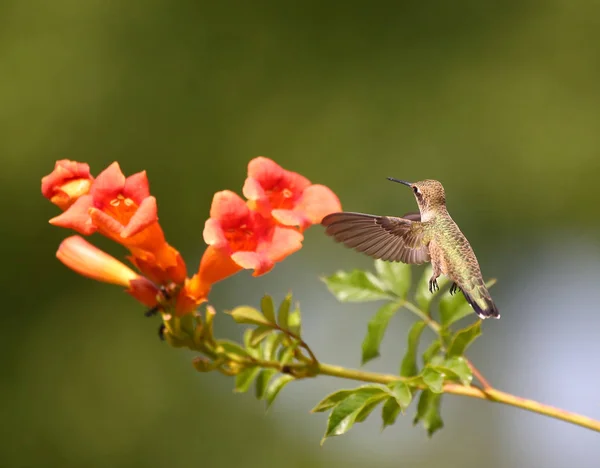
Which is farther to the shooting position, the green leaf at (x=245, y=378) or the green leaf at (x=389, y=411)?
the green leaf at (x=245, y=378)

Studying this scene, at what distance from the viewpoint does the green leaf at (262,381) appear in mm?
2305

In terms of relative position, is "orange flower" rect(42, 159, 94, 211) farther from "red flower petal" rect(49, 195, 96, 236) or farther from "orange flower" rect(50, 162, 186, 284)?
"red flower petal" rect(49, 195, 96, 236)

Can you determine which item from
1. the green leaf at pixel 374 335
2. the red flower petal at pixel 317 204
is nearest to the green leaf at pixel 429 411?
the green leaf at pixel 374 335

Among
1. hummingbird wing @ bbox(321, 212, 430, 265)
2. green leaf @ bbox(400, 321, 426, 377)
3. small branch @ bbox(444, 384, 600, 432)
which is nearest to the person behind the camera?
hummingbird wing @ bbox(321, 212, 430, 265)

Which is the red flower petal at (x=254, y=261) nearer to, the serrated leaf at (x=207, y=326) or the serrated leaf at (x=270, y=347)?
the serrated leaf at (x=207, y=326)

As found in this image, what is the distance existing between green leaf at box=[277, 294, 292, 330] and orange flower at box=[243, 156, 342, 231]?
8.8 inches

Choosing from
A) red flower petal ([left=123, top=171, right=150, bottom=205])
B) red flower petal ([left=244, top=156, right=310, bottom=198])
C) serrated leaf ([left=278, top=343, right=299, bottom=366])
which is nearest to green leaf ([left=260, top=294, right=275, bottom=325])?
serrated leaf ([left=278, top=343, right=299, bottom=366])

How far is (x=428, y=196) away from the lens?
6.05 ft

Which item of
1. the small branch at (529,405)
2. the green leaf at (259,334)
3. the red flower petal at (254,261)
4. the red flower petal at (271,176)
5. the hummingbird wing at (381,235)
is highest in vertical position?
the red flower petal at (271,176)

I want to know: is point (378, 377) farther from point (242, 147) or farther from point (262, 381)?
point (242, 147)

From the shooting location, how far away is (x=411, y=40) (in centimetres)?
1215

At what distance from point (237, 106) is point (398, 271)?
922 cm

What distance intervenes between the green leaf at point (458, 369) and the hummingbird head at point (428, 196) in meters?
0.44

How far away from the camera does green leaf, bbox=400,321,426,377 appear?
229cm
